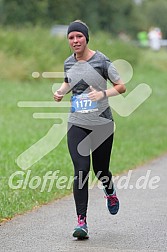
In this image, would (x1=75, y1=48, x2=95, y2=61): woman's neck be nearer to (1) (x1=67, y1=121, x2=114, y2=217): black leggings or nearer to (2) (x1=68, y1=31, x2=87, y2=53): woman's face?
(2) (x1=68, y1=31, x2=87, y2=53): woman's face

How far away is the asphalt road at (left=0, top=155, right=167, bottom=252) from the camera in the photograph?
751cm

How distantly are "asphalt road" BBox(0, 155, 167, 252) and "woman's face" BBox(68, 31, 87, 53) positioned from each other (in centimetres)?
177

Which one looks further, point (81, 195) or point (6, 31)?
point (6, 31)

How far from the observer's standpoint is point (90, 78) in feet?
25.4

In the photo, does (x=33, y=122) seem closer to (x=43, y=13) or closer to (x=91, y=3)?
(x=43, y=13)

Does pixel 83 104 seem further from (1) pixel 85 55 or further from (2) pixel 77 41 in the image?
(2) pixel 77 41

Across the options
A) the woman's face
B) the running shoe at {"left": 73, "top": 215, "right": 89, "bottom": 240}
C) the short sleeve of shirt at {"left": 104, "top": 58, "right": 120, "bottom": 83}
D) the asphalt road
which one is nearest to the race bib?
the short sleeve of shirt at {"left": 104, "top": 58, "right": 120, "bottom": 83}

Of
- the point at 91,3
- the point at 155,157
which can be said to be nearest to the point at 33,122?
the point at 155,157

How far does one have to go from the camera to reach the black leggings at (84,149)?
7738 mm

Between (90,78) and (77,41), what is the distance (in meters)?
0.36

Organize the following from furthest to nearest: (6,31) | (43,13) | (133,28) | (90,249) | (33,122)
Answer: (133,28), (43,13), (6,31), (33,122), (90,249)

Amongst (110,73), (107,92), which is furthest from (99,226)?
(110,73)

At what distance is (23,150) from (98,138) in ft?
22.4

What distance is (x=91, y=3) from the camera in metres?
65.7
